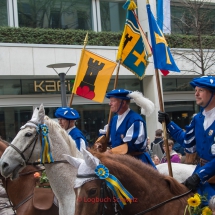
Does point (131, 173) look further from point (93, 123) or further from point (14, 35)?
point (93, 123)

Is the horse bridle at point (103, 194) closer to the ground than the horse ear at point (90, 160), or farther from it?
closer to the ground

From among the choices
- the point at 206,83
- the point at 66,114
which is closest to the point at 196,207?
the point at 206,83

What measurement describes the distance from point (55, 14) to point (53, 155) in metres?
12.8

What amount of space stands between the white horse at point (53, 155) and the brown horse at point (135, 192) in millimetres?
1697

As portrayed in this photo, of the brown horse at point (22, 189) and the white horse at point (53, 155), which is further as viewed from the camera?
the brown horse at point (22, 189)

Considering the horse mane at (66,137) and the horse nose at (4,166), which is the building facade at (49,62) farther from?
the horse nose at (4,166)

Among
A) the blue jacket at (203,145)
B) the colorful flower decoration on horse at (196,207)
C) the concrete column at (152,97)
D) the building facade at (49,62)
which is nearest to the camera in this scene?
the colorful flower decoration on horse at (196,207)

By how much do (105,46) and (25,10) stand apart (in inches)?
140

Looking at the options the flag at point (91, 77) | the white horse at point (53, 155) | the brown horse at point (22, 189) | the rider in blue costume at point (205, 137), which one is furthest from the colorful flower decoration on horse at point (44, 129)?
the flag at point (91, 77)

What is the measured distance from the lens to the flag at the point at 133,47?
6.62 metres

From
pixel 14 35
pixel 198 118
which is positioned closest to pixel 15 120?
pixel 14 35

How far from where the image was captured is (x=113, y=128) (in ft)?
19.2

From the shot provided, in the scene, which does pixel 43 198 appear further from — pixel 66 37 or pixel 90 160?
pixel 66 37

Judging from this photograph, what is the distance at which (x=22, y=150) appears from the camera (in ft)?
16.7
